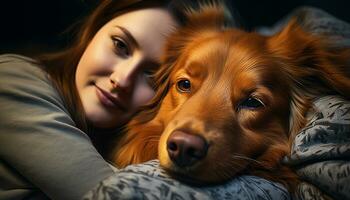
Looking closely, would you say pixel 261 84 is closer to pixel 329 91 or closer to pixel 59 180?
pixel 329 91

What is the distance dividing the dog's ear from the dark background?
0.70 feet

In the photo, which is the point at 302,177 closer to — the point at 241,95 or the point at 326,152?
the point at 326,152

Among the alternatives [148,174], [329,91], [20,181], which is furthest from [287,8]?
[20,181]

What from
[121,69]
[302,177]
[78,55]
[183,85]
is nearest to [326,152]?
[302,177]

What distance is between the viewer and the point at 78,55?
51.1 inches

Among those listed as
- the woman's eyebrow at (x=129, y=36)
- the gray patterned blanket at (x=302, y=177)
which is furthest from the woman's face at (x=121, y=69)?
the gray patterned blanket at (x=302, y=177)

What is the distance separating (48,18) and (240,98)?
615mm

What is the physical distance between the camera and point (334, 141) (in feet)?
3.05

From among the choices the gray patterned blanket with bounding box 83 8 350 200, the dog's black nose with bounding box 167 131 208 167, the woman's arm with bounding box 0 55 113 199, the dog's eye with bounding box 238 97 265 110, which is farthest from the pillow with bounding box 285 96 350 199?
the woman's arm with bounding box 0 55 113 199

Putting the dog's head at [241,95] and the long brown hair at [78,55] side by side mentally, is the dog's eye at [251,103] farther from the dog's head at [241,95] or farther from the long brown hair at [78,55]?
the long brown hair at [78,55]

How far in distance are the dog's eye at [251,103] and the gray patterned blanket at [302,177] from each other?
115 mm

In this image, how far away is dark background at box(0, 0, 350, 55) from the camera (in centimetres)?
121

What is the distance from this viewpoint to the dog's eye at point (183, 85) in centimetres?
111

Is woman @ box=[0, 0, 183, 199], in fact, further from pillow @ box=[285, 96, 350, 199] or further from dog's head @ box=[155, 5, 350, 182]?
pillow @ box=[285, 96, 350, 199]
